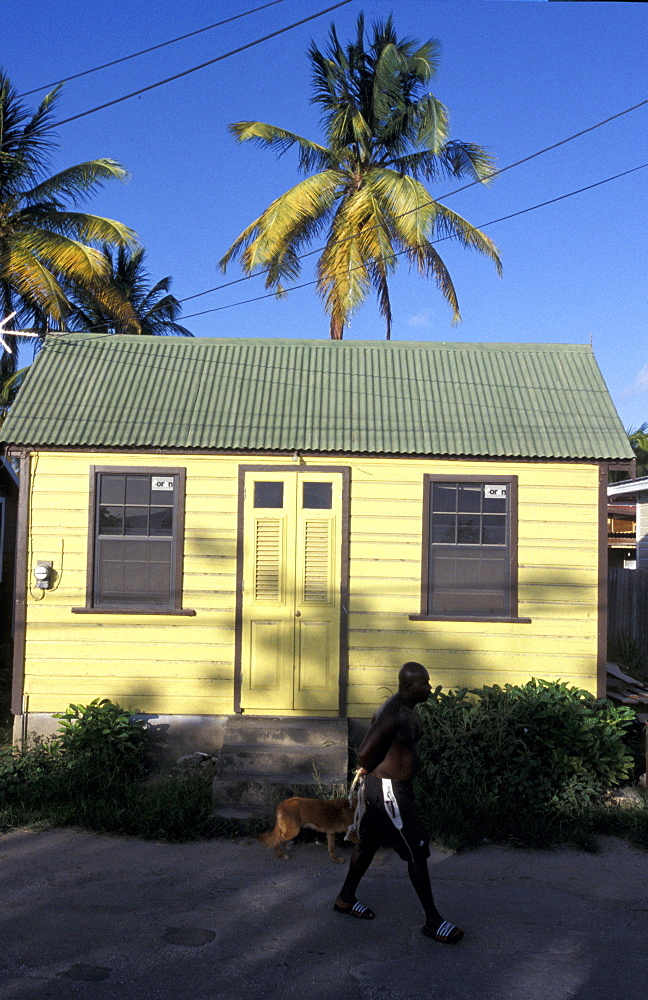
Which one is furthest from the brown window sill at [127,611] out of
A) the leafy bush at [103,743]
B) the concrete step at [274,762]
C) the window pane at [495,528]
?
the window pane at [495,528]

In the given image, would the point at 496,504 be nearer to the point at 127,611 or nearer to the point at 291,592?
the point at 291,592

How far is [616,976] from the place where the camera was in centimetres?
429

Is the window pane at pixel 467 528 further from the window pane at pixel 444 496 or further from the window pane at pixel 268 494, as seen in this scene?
the window pane at pixel 268 494

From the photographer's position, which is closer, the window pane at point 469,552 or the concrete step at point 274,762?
the concrete step at point 274,762

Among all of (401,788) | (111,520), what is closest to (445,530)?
(111,520)

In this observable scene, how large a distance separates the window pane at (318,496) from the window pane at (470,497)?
1.34m

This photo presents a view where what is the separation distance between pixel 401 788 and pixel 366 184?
608 inches

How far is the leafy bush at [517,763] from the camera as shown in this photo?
6.44 meters

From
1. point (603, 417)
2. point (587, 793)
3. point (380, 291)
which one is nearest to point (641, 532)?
point (380, 291)

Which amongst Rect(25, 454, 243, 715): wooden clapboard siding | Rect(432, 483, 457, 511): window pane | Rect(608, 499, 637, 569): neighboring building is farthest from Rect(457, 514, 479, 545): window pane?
Rect(608, 499, 637, 569): neighboring building

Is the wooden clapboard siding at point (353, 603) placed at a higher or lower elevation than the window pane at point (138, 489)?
lower

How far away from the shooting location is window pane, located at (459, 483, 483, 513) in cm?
813

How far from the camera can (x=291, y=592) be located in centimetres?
798

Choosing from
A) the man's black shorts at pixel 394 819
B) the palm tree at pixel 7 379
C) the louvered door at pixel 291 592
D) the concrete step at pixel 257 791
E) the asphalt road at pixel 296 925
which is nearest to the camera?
the asphalt road at pixel 296 925
